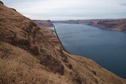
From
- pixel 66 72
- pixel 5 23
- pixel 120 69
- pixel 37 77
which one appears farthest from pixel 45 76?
pixel 120 69

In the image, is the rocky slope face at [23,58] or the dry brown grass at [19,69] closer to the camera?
the dry brown grass at [19,69]

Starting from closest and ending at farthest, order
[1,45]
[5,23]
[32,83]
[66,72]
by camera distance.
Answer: [32,83] → [1,45] → [5,23] → [66,72]

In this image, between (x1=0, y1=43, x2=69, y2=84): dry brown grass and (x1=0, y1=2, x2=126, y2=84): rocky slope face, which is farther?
(x1=0, y1=2, x2=126, y2=84): rocky slope face

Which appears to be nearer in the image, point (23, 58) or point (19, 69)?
point (19, 69)

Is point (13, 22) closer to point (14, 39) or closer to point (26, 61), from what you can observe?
point (14, 39)

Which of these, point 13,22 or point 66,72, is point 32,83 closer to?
point 66,72

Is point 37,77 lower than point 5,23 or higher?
lower

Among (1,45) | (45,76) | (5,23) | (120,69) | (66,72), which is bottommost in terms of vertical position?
(120,69)

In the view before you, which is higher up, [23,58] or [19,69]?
[23,58]

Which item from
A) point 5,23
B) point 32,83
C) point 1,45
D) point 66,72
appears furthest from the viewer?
point 66,72

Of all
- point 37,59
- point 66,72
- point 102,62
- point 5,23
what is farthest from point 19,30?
point 102,62

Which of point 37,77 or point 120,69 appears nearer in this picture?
point 37,77
